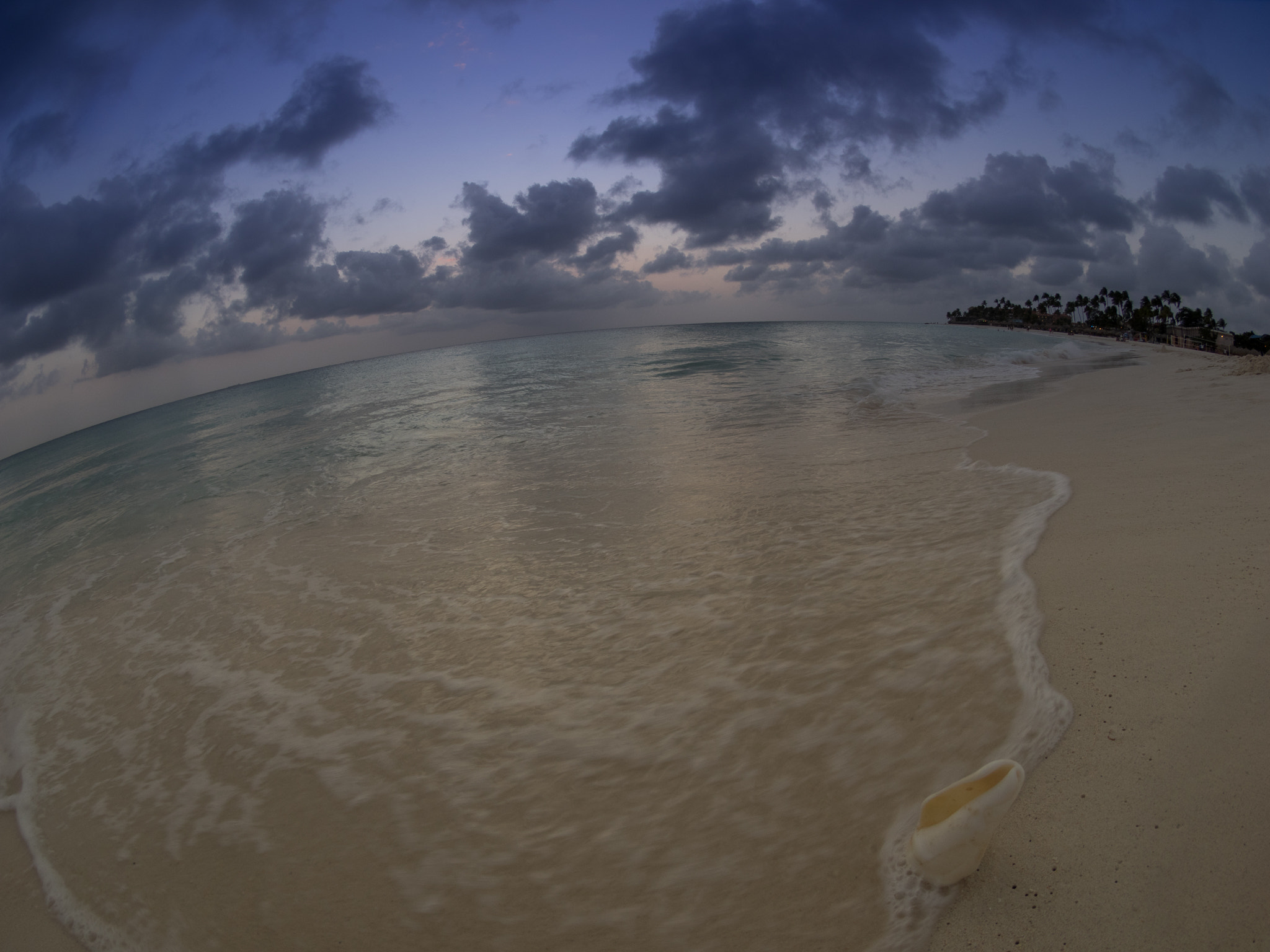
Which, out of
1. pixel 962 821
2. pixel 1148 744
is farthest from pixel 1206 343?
pixel 962 821

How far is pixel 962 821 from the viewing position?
2100 mm

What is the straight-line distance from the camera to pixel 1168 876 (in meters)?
2.10

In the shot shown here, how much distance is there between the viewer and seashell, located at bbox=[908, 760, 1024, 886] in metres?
2.01

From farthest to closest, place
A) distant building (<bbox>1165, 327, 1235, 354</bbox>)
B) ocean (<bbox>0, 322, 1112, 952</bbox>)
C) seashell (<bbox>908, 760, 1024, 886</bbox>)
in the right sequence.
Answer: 1. distant building (<bbox>1165, 327, 1235, 354</bbox>)
2. ocean (<bbox>0, 322, 1112, 952</bbox>)
3. seashell (<bbox>908, 760, 1024, 886</bbox>)

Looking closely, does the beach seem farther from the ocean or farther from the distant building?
the distant building

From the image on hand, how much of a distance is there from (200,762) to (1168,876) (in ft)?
17.6

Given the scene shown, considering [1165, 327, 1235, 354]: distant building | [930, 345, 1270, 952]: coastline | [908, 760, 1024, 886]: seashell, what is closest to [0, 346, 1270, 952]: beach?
[930, 345, 1270, 952]: coastline

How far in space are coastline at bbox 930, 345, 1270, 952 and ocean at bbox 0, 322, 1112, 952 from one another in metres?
0.20

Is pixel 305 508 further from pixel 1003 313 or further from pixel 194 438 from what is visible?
pixel 1003 313

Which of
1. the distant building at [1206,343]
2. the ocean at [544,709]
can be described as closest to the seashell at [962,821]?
the ocean at [544,709]

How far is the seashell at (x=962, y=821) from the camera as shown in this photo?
2.01 metres

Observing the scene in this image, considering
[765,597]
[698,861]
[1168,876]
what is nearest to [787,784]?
[698,861]

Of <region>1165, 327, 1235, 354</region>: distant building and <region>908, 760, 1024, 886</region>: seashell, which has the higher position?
<region>1165, 327, 1235, 354</region>: distant building

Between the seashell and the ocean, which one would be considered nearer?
the seashell
